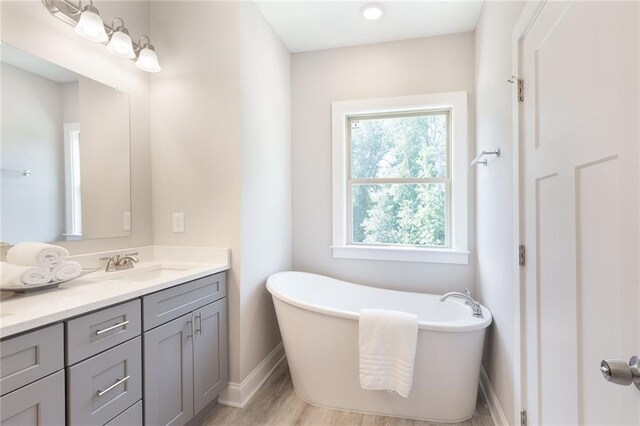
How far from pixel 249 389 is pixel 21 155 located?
1.80 meters

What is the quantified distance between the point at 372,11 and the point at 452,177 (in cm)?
140

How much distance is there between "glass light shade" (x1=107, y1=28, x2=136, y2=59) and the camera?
5.34 feet

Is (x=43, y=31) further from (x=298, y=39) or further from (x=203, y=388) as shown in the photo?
(x=203, y=388)

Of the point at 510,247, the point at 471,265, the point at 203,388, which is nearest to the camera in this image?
the point at 510,247

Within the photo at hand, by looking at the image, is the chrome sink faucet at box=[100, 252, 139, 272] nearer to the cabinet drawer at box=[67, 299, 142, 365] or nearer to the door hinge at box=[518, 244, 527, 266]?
the cabinet drawer at box=[67, 299, 142, 365]

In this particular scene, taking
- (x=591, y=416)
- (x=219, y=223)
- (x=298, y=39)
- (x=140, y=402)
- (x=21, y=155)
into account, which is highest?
(x=298, y=39)

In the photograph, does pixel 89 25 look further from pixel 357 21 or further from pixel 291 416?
pixel 291 416

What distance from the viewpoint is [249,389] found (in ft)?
6.38

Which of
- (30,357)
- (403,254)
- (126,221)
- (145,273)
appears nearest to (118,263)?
(145,273)

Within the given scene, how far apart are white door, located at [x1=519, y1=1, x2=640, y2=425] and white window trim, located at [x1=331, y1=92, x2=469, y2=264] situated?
3.76ft

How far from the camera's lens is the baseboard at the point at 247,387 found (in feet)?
6.10

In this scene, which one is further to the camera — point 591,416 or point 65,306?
point 65,306

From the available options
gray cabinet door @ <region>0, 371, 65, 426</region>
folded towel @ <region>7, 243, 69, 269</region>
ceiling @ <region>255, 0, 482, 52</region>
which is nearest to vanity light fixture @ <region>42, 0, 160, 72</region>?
ceiling @ <region>255, 0, 482, 52</region>

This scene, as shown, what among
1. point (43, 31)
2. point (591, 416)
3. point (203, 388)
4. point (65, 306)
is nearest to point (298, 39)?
point (43, 31)
